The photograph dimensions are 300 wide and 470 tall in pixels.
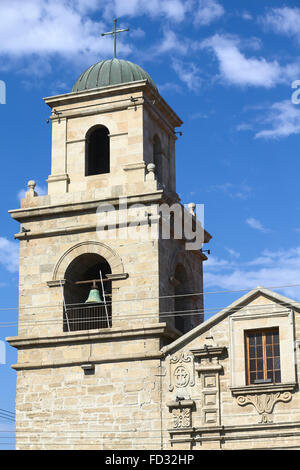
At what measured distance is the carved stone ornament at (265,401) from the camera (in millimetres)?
39562

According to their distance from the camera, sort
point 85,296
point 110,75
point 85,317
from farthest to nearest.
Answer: point 110,75 → point 85,296 → point 85,317

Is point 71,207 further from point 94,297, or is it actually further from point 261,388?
point 261,388

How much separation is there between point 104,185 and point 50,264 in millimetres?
3540

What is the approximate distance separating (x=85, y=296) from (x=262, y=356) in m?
7.96

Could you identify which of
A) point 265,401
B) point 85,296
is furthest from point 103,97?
point 265,401

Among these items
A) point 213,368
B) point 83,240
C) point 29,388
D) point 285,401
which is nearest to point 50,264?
point 83,240

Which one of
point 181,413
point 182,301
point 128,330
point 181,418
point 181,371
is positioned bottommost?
point 181,418

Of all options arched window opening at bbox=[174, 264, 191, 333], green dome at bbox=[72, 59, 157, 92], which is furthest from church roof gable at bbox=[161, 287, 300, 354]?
green dome at bbox=[72, 59, 157, 92]

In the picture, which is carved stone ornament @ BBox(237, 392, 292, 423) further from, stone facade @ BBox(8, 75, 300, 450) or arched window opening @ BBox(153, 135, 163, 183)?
arched window opening @ BBox(153, 135, 163, 183)

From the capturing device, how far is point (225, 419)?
131 ft

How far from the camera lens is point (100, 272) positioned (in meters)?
42.4

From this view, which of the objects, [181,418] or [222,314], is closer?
[181,418]

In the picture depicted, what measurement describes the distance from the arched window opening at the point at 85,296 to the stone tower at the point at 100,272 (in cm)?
5
